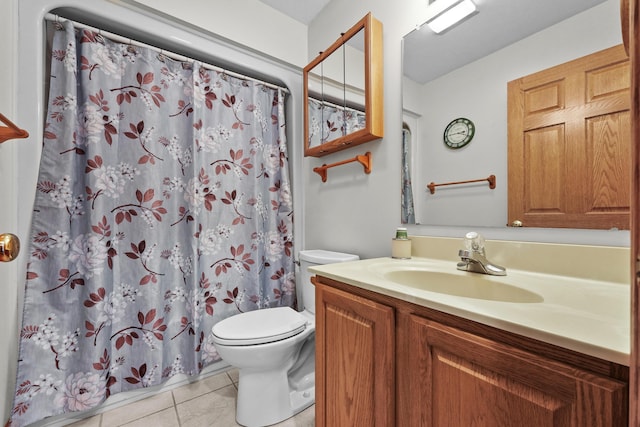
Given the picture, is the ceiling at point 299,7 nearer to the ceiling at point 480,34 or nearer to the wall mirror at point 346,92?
the wall mirror at point 346,92

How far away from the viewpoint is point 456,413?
1.95ft

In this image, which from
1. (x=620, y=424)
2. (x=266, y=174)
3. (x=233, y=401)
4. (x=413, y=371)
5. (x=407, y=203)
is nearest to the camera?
(x=620, y=424)

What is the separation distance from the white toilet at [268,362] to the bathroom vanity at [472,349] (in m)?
0.32

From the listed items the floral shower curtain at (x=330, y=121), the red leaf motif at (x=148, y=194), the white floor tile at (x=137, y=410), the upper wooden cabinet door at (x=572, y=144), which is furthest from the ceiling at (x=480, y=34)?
the white floor tile at (x=137, y=410)

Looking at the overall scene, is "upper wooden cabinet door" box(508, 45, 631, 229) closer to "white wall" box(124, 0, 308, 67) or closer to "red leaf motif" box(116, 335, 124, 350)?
"white wall" box(124, 0, 308, 67)

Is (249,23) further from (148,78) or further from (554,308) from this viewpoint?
(554,308)

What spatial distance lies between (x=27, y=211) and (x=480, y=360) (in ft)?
5.72

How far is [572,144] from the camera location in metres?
0.84

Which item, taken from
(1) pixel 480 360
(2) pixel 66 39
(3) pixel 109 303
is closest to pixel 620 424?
(1) pixel 480 360

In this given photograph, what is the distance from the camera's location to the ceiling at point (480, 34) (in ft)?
2.93

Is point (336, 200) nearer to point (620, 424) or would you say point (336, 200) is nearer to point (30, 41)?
point (620, 424)

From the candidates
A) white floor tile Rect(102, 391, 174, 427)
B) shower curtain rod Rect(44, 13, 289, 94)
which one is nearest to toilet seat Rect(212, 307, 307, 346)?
white floor tile Rect(102, 391, 174, 427)

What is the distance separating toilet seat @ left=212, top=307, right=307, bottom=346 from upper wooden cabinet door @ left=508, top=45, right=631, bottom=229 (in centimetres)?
105

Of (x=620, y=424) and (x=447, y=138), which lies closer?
(x=620, y=424)
